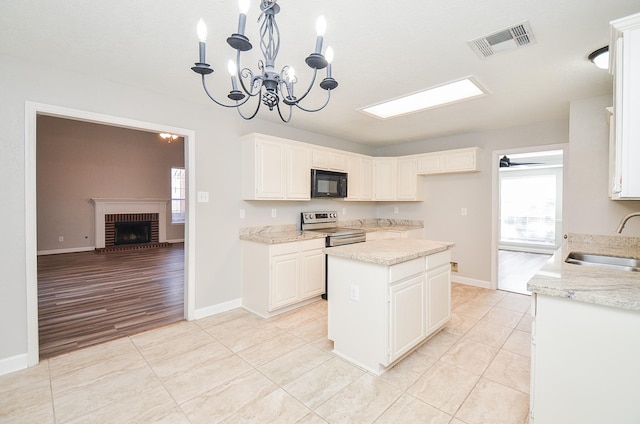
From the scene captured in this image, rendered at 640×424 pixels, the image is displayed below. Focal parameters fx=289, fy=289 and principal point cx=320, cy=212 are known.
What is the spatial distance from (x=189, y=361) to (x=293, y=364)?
0.88 meters

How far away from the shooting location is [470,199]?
465 centimetres

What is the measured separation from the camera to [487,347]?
2.64 meters

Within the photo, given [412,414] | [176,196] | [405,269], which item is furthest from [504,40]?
[176,196]

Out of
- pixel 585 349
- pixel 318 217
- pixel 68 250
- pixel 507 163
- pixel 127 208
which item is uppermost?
pixel 507 163

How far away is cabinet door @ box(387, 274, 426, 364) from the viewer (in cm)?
221

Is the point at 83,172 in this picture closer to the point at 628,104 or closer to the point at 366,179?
the point at 366,179

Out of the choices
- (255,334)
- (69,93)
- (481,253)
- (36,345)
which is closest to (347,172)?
(481,253)

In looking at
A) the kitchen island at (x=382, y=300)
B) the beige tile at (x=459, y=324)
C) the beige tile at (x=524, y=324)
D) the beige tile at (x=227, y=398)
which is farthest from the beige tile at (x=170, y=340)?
the beige tile at (x=524, y=324)

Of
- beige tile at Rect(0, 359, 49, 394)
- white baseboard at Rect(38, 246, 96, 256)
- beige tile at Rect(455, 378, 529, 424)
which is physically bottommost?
beige tile at Rect(0, 359, 49, 394)

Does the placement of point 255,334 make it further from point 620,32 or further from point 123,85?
point 620,32

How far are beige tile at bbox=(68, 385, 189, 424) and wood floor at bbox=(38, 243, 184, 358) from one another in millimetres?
1144

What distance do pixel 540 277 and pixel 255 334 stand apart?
2482mm

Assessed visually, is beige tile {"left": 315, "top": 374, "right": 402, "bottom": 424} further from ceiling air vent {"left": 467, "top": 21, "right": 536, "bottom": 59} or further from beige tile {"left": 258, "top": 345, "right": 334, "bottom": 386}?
ceiling air vent {"left": 467, "top": 21, "right": 536, "bottom": 59}

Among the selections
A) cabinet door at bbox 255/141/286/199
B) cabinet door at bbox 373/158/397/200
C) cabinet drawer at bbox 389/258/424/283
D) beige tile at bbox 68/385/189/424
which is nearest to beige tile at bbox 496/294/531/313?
cabinet drawer at bbox 389/258/424/283
